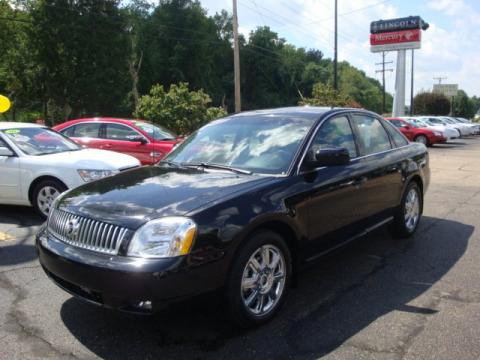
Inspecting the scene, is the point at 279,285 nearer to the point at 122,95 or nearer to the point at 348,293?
the point at 348,293

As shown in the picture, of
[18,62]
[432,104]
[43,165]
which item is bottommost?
[43,165]

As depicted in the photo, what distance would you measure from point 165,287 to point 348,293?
1940mm

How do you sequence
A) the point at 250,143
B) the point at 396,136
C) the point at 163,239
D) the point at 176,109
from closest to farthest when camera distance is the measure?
the point at 163,239 → the point at 250,143 → the point at 396,136 → the point at 176,109

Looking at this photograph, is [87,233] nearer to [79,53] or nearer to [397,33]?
[79,53]

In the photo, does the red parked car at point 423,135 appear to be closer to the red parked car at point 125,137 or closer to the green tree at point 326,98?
the green tree at point 326,98

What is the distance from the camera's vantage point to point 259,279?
3629 millimetres

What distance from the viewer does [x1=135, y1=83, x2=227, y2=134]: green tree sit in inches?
719

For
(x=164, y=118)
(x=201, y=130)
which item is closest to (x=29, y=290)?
(x=201, y=130)

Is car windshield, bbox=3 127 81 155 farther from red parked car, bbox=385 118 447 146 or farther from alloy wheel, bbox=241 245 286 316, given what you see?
red parked car, bbox=385 118 447 146

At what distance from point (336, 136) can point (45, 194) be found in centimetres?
455

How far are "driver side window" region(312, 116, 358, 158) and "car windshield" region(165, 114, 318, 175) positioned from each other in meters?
0.14

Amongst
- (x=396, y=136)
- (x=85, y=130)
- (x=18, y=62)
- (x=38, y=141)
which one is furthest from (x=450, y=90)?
(x=38, y=141)

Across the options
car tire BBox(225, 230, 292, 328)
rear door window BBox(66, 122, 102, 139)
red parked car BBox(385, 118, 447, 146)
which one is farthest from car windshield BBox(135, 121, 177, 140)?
red parked car BBox(385, 118, 447, 146)

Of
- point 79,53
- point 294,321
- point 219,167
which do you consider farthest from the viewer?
point 79,53
